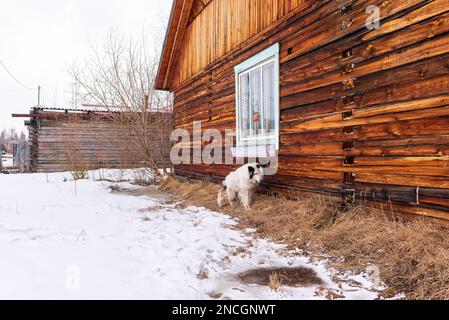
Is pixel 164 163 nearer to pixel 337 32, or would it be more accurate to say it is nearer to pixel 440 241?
pixel 337 32

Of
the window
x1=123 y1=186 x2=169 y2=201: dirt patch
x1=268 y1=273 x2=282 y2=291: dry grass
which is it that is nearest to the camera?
x1=268 y1=273 x2=282 y2=291: dry grass

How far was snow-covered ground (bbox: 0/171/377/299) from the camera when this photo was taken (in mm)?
2623

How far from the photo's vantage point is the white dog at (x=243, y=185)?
19.4 feet

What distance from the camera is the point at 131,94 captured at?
13070 millimetres

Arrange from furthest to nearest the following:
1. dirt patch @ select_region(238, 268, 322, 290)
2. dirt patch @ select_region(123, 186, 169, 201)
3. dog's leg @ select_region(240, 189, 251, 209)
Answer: dirt patch @ select_region(123, 186, 169, 201)
dog's leg @ select_region(240, 189, 251, 209)
dirt patch @ select_region(238, 268, 322, 290)


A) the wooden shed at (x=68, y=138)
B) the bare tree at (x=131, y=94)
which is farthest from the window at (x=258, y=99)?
the wooden shed at (x=68, y=138)

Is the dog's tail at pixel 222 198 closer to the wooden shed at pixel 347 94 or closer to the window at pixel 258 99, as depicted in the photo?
the wooden shed at pixel 347 94

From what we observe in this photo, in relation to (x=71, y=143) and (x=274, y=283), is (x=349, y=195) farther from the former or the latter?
(x=71, y=143)

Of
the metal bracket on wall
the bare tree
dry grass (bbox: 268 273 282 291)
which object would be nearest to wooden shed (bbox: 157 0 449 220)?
the metal bracket on wall

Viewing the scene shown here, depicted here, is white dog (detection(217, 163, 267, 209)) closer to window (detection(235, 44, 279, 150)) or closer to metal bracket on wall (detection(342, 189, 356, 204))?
window (detection(235, 44, 279, 150))

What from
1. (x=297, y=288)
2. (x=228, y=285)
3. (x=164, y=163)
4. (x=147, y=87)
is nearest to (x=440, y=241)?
(x=297, y=288)

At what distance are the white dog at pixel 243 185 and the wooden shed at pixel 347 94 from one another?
470 mm

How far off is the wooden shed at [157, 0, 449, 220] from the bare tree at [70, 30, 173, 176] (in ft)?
19.3

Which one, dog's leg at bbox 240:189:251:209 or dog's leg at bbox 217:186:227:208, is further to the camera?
dog's leg at bbox 217:186:227:208
